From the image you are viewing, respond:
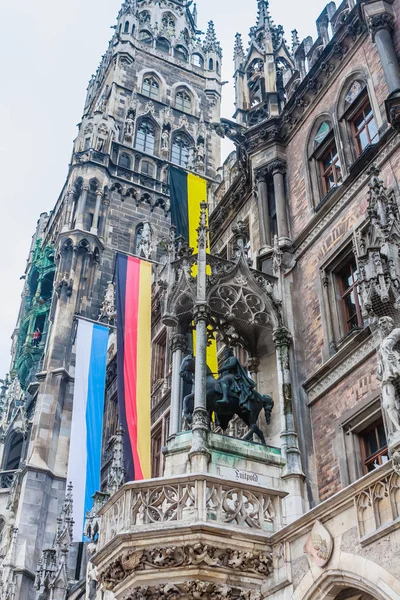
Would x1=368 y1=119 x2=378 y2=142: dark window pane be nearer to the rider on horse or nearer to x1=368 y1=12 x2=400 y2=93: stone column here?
x1=368 y1=12 x2=400 y2=93: stone column

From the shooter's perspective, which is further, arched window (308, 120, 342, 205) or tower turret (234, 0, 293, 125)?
tower turret (234, 0, 293, 125)

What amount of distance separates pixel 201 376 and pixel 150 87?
35.9 m

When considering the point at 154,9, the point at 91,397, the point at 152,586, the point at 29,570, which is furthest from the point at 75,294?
the point at 154,9

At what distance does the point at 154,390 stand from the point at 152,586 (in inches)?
497

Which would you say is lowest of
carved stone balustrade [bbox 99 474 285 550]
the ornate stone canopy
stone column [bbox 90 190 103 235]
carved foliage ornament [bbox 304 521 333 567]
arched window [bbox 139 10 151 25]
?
carved foliage ornament [bbox 304 521 333 567]

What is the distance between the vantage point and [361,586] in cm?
962

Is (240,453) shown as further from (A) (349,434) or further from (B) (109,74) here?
(B) (109,74)

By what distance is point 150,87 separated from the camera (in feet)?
151

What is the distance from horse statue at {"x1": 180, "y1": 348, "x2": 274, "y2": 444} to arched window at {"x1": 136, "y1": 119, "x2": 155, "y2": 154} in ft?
97.6

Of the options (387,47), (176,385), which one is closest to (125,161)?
(387,47)

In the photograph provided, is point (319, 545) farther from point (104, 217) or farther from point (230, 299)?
point (104, 217)

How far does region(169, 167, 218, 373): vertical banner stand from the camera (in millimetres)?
21891

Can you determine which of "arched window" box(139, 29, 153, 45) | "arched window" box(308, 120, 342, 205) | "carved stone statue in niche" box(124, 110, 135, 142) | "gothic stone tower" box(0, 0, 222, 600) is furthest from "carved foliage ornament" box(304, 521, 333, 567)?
Result: "arched window" box(139, 29, 153, 45)

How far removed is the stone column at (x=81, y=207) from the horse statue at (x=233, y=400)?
22.5 meters
